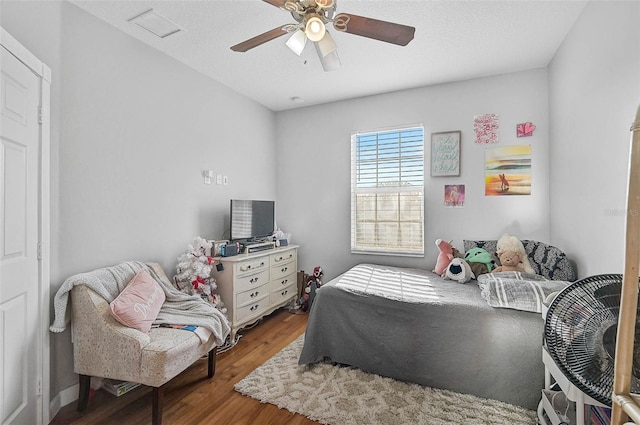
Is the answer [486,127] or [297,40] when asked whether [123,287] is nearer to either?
[297,40]

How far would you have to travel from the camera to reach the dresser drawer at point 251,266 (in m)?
2.80

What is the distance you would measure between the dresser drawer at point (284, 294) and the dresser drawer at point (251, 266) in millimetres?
383

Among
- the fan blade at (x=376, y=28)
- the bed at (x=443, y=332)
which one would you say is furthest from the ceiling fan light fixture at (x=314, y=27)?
the bed at (x=443, y=332)

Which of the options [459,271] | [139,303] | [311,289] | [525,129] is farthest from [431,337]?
[525,129]

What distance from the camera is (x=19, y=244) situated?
1.52 meters

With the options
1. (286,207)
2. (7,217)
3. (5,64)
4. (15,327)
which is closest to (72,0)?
(5,64)

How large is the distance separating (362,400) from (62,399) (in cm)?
196

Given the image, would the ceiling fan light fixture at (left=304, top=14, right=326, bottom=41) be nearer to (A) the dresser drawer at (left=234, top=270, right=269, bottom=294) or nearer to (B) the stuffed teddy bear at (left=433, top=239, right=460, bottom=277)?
(A) the dresser drawer at (left=234, top=270, right=269, bottom=294)

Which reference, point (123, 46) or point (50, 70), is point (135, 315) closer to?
point (50, 70)

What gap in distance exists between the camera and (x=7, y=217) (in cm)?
144

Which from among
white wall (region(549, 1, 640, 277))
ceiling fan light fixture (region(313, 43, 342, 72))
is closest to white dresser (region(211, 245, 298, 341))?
ceiling fan light fixture (region(313, 43, 342, 72))

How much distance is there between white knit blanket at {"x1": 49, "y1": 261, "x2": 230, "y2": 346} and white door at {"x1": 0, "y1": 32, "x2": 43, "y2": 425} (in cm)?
11

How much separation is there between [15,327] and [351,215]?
3.06m

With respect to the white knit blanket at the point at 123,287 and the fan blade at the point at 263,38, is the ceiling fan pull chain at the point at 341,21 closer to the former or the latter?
the fan blade at the point at 263,38
